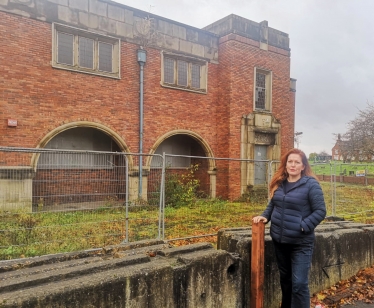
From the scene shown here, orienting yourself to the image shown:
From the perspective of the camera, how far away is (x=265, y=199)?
1022 centimetres

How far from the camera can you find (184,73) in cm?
1314

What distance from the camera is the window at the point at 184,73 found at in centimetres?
1262

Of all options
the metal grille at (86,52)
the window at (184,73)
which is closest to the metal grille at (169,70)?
the window at (184,73)

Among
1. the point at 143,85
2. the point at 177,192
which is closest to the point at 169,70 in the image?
the point at 143,85

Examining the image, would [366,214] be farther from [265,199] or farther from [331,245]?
[331,245]

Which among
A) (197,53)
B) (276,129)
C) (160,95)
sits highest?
(197,53)

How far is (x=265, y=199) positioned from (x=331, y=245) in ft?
18.4

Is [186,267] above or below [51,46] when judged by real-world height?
below

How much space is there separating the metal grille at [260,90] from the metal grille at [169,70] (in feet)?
13.9

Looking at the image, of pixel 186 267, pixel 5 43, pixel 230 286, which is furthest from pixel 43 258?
pixel 5 43

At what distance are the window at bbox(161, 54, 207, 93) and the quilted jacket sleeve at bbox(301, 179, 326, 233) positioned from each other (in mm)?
9841

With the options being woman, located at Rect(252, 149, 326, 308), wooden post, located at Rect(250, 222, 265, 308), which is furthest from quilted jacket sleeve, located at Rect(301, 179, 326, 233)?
wooden post, located at Rect(250, 222, 265, 308)

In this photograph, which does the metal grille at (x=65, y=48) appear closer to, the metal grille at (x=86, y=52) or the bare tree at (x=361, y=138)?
the metal grille at (x=86, y=52)

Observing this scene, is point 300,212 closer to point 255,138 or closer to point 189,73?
point 189,73
